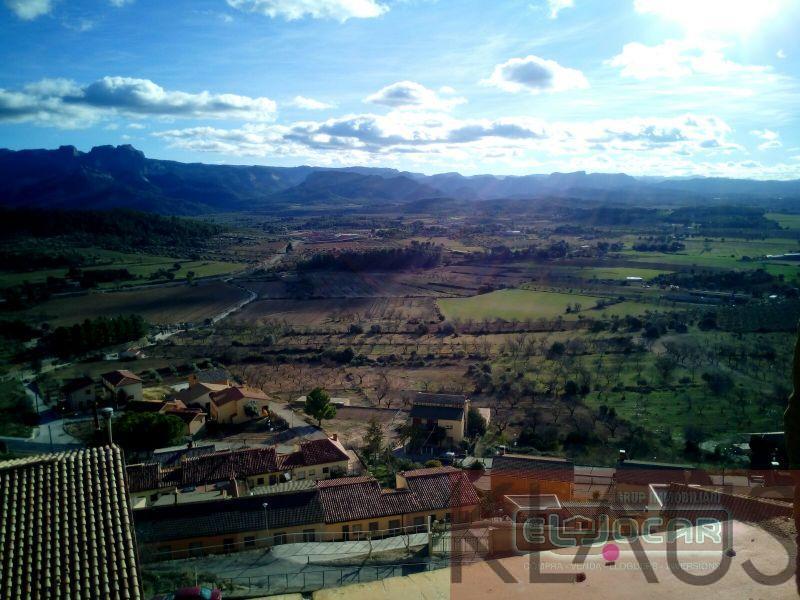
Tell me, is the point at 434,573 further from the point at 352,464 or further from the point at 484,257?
the point at 484,257

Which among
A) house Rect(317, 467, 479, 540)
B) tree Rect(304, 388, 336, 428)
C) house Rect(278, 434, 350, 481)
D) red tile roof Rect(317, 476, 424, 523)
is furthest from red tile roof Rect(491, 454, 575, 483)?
tree Rect(304, 388, 336, 428)

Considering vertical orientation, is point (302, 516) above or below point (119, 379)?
above

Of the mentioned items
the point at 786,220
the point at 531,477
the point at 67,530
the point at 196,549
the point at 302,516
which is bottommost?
the point at 196,549

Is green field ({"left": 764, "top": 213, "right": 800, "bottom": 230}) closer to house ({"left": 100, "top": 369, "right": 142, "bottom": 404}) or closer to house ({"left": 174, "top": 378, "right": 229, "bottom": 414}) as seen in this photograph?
house ({"left": 174, "top": 378, "right": 229, "bottom": 414})

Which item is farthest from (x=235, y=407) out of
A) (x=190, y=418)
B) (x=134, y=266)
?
(x=134, y=266)

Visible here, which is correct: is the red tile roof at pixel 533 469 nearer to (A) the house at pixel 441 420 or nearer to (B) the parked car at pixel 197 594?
(A) the house at pixel 441 420

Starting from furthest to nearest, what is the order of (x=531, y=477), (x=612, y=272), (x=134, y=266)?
1. (x=134, y=266)
2. (x=612, y=272)
3. (x=531, y=477)

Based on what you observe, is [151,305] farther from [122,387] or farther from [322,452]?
[322,452]
